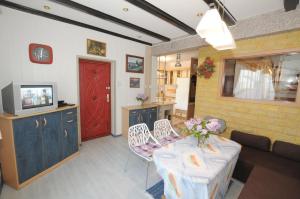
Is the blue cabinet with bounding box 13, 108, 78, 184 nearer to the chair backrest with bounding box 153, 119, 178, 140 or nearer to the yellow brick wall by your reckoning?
the chair backrest with bounding box 153, 119, 178, 140

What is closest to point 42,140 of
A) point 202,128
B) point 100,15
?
point 100,15

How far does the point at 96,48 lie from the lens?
3312 mm

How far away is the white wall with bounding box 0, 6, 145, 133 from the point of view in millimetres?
2252

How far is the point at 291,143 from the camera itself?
2.33 m

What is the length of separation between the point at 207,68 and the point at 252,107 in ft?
3.85

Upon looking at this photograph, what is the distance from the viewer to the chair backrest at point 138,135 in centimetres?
248

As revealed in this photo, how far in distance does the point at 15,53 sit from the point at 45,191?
6.98 ft

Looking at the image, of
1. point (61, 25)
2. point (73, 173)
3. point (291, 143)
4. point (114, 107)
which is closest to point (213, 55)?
point (291, 143)

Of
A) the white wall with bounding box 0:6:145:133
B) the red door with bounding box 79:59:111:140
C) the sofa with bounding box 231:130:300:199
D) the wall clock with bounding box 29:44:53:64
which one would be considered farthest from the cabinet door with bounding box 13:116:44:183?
the sofa with bounding box 231:130:300:199

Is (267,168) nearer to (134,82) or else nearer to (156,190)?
(156,190)

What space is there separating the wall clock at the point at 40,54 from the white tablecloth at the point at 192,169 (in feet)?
8.35

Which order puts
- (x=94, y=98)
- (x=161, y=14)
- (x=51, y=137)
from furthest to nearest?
(x=94, y=98) < (x=161, y=14) < (x=51, y=137)

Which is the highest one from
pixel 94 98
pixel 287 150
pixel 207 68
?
pixel 207 68

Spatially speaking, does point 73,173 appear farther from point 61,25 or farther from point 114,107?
point 61,25
